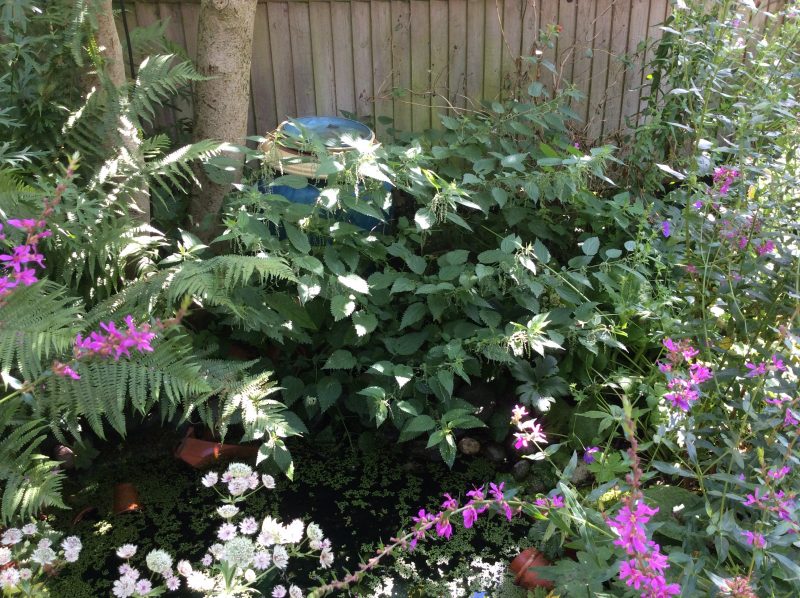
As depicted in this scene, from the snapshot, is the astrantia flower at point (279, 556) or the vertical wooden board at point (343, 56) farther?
the vertical wooden board at point (343, 56)

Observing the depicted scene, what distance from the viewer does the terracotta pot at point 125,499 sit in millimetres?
2529

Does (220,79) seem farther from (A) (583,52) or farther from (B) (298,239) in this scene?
(A) (583,52)

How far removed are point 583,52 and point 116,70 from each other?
7.46 ft

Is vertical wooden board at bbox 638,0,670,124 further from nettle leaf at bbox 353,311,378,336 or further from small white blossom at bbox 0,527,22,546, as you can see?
small white blossom at bbox 0,527,22,546

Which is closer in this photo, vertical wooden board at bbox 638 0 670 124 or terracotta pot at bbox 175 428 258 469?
terracotta pot at bbox 175 428 258 469

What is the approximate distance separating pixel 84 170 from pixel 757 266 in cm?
226

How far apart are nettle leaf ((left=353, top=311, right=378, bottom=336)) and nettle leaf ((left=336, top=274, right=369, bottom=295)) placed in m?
0.08

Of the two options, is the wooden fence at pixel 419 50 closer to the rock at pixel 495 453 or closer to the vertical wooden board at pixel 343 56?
the vertical wooden board at pixel 343 56

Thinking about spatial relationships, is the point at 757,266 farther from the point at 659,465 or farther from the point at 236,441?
the point at 236,441

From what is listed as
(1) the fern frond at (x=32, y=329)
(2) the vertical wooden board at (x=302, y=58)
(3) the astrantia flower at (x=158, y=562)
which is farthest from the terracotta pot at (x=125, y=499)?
(2) the vertical wooden board at (x=302, y=58)

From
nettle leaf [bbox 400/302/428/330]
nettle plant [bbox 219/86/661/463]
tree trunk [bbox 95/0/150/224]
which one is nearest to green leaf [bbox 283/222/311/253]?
nettle plant [bbox 219/86/661/463]

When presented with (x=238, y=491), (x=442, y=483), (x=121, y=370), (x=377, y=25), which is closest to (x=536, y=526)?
(x=442, y=483)

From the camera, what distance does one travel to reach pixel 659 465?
5.77ft

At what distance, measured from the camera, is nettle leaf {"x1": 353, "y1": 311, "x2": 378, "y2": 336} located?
2.52 meters
